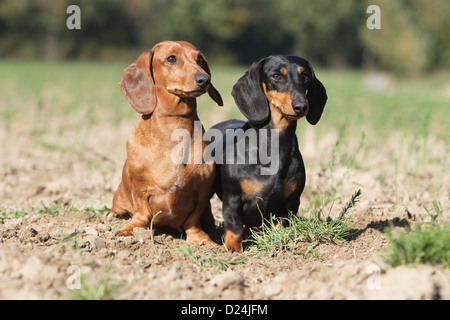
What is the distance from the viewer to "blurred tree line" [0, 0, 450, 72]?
141ft

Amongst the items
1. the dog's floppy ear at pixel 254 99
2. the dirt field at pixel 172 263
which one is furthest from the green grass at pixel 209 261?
the dog's floppy ear at pixel 254 99

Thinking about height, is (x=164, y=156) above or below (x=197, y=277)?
above

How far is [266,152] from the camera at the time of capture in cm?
406

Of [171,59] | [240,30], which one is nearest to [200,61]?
[171,59]

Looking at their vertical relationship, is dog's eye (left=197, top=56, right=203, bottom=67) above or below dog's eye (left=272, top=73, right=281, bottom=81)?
above

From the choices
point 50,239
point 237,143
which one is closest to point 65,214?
point 50,239

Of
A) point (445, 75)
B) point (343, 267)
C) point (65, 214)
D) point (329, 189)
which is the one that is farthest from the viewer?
point (445, 75)

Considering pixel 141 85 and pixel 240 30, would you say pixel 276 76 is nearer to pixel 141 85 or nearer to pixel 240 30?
pixel 141 85

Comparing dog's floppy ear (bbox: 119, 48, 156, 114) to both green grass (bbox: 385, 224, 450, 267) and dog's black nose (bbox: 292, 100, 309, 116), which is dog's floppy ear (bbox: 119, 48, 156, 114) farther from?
green grass (bbox: 385, 224, 450, 267)

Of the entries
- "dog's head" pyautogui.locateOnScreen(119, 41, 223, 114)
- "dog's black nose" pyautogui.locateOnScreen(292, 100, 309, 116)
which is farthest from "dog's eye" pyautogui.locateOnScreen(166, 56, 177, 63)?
"dog's black nose" pyautogui.locateOnScreen(292, 100, 309, 116)

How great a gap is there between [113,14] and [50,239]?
5629 centimetres

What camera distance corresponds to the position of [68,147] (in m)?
8.61

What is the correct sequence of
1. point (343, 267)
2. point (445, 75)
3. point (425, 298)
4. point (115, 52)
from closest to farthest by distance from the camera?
point (425, 298) → point (343, 267) → point (445, 75) → point (115, 52)

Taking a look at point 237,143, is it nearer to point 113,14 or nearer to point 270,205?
point 270,205
